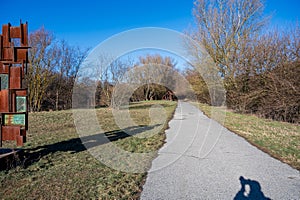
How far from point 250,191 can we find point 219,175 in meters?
0.65

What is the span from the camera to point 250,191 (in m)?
3.06

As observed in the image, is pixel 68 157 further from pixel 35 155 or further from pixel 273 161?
pixel 273 161

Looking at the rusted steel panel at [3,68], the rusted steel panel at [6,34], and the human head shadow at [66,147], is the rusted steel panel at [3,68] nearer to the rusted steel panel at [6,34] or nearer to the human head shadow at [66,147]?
the rusted steel panel at [6,34]

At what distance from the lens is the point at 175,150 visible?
5.36 metres

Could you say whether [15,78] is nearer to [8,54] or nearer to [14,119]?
[8,54]

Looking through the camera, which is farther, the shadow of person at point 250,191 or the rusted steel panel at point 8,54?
the rusted steel panel at point 8,54

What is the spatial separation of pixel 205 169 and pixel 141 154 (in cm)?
168

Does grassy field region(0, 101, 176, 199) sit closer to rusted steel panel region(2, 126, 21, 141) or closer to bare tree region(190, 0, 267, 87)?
rusted steel panel region(2, 126, 21, 141)

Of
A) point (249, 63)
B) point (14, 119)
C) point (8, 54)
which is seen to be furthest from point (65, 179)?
point (249, 63)

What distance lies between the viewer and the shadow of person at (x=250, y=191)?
2879 millimetres

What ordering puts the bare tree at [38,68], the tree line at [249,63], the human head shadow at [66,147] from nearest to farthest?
1. the human head shadow at [66,147]
2. the tree line at [249,63]
3. the bare tree at [38,68]

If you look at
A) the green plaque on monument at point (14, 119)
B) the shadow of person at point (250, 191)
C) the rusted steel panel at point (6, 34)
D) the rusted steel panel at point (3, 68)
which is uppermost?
the rusted steel panel at point (6, 34)

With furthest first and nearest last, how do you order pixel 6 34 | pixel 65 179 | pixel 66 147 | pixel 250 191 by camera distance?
1. pixel 66 147
2. pixel 6 34
3. pixel 65 179
4. pixel 250 191

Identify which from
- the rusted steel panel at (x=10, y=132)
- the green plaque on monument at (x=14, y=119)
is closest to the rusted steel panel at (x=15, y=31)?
the green plaque on monument at (x=14, y=119)
